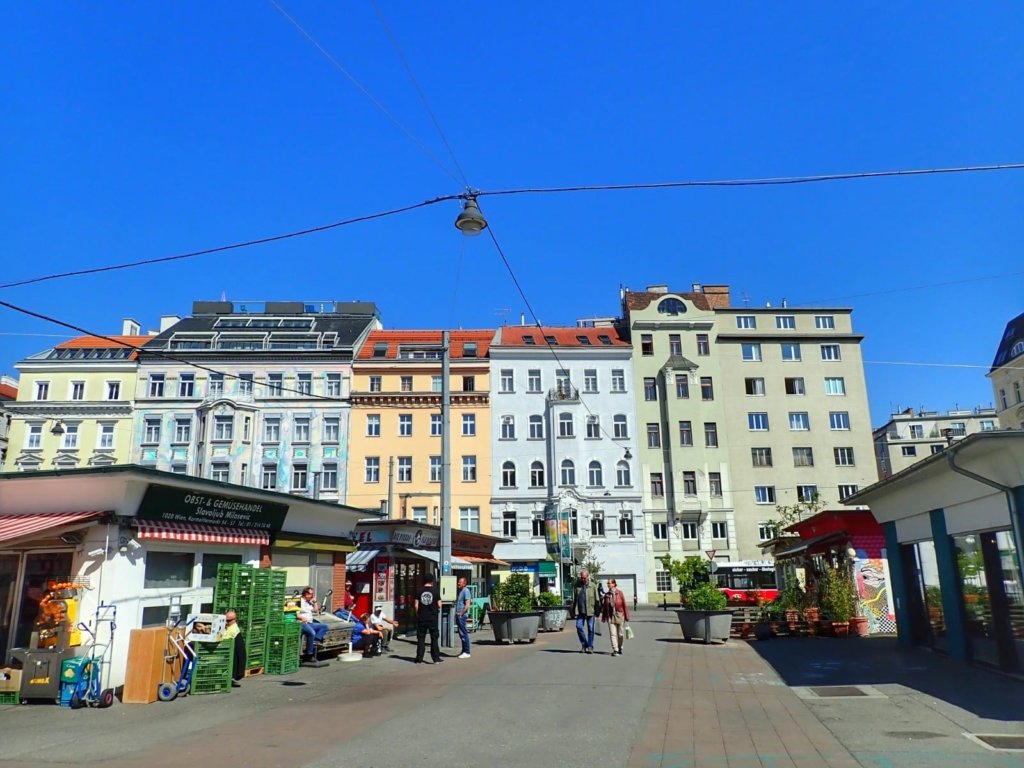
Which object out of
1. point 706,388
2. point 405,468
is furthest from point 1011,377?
point 405,468

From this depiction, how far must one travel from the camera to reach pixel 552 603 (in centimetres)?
2609

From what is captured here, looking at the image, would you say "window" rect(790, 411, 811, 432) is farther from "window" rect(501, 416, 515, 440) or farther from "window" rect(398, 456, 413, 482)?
"window" rect(398, 456, 413, 482)

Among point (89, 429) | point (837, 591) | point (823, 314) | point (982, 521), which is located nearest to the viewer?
point (982, 521)

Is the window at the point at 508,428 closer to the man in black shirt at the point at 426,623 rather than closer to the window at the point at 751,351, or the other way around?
the window at the point at 751,351

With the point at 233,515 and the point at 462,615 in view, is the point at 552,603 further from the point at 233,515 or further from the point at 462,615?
the point at 233,515

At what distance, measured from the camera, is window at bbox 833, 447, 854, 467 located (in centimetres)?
5223

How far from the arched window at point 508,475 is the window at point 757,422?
53.7ft

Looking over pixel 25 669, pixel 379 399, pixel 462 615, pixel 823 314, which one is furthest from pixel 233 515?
pixel 823 314

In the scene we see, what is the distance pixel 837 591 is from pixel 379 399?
107ft

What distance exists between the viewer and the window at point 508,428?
1972 inches

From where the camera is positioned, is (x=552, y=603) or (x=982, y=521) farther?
(x=552, y=603)

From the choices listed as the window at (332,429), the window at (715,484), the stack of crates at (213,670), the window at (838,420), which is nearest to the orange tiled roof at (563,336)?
the window at (715,484)

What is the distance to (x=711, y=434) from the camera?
51594 millimetres

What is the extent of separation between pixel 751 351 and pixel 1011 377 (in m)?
26.2
